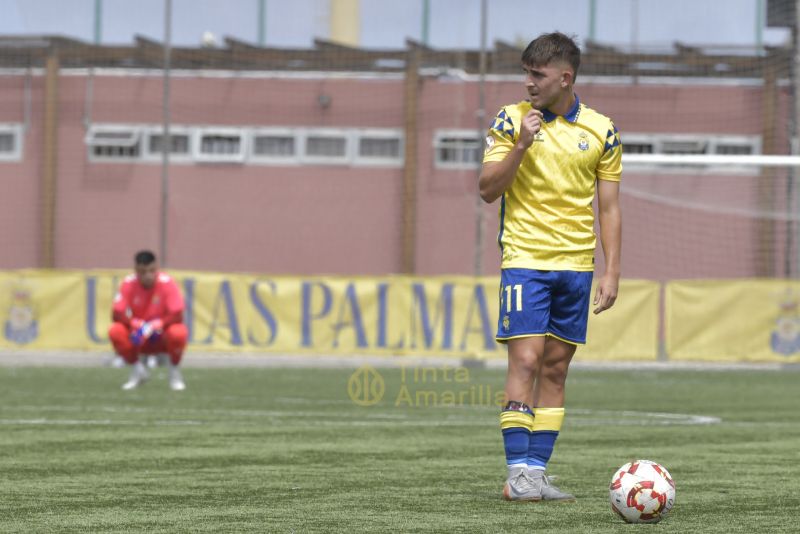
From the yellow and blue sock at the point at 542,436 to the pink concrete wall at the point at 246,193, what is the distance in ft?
78.6

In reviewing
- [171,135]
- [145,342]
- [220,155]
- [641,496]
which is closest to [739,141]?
[220,155]

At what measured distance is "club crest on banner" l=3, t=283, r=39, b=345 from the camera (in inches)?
930

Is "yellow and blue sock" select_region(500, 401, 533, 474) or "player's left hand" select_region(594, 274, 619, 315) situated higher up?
"player's left hand" select_region(594, 274, 619, 315)

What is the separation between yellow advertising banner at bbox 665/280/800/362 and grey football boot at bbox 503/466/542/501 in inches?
649

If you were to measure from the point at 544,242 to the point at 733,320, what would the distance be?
54.8 feet

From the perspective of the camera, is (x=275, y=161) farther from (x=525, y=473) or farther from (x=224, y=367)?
(x=525, y=473)

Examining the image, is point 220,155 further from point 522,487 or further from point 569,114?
point 522,487

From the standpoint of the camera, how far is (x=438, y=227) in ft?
105

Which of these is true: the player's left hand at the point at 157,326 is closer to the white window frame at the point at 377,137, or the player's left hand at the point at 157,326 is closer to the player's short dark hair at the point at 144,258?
the player's short dark hair at the point at 144,258

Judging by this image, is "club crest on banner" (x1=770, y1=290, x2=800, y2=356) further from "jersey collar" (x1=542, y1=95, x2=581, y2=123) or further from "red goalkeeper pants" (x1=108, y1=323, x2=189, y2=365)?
"jersey collar" (x1=542, y1=95, x2=581, y2=123)

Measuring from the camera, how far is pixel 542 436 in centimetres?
718

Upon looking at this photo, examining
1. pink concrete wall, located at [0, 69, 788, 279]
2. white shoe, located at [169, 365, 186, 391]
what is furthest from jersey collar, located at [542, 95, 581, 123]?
pink concrete wall, located at [0, 69, 788, 279]
